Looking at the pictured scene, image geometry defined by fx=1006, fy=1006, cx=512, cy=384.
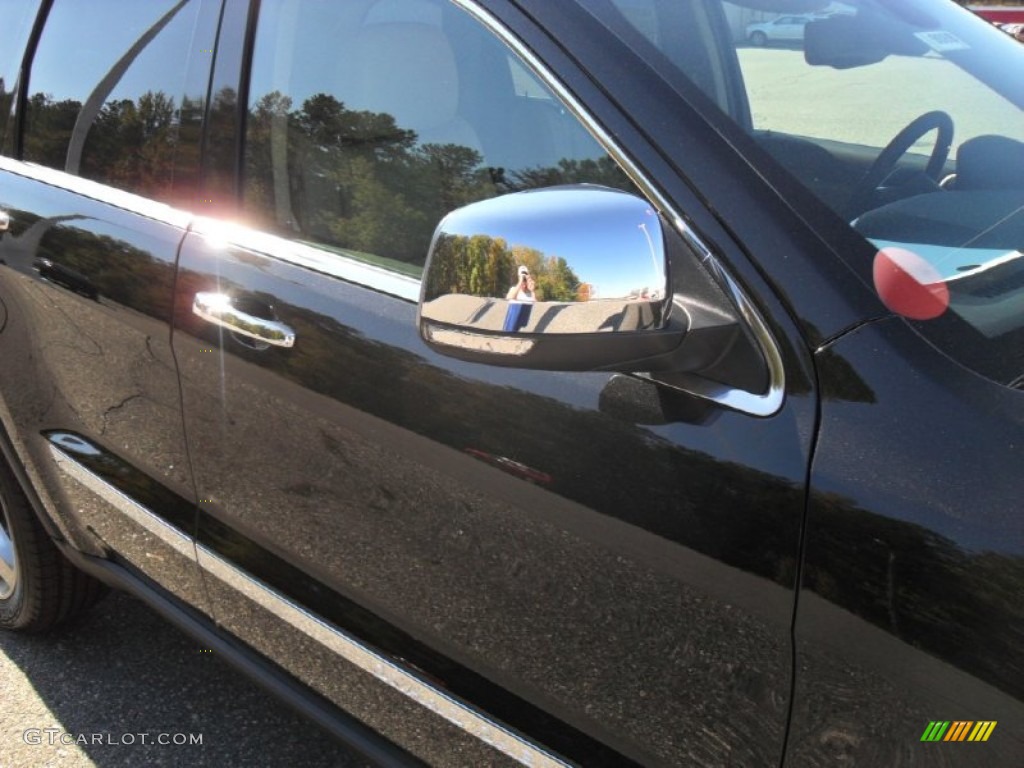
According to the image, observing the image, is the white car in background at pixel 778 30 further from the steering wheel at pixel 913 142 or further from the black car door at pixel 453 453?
the black car door at pixel 453 453

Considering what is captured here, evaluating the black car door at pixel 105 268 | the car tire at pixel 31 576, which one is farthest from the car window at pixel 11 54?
the car tire at pixel 31 576

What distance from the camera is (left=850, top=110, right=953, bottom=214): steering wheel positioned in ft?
5.29

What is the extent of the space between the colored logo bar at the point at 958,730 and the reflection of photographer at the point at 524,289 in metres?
0.62

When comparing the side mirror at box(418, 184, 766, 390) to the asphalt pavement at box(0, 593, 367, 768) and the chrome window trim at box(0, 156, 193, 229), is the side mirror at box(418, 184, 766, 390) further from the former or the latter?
the asphalt pavement at box(0, 593, 367, 768)

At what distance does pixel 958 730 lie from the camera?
1036 mm

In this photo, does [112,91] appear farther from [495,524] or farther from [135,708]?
[135,708]

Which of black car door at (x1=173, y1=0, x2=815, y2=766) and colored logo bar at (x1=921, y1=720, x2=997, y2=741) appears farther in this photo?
black car door at (x1=173, y1=0, x2=815, y2=766)

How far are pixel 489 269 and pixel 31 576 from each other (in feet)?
6.59

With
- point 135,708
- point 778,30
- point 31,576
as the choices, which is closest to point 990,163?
point 778,30

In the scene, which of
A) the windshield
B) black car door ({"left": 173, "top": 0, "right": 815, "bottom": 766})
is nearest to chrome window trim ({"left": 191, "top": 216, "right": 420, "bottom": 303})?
black car door ({"left": 173, "top": 0, "right": 815, "bottom": 766})

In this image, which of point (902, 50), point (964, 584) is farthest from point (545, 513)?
point (902, 50)

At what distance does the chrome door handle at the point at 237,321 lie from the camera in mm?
1630

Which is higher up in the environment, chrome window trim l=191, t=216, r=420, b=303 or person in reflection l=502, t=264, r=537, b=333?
person in reflection l=502, t=264, r=537, b=333

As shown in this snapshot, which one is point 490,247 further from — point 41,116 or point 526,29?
point 41,116
